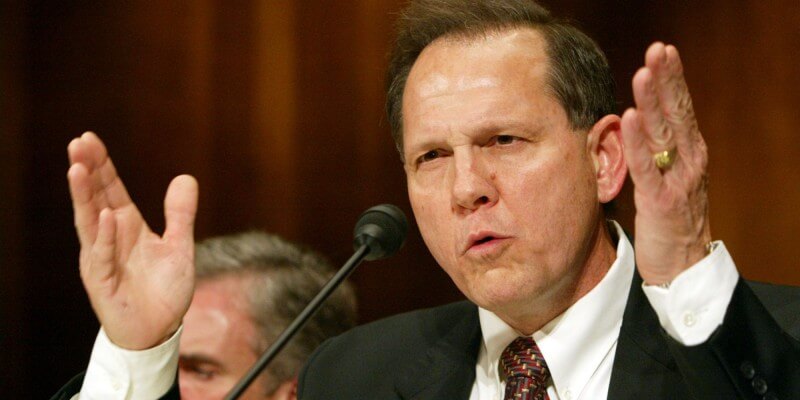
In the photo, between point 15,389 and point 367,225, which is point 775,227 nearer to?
point 367,225

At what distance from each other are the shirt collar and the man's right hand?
2.46ft

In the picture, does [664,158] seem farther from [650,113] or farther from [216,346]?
[216,346]

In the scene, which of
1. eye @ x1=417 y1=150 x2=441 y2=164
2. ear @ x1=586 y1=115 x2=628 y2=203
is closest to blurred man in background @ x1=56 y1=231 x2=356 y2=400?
eye @ x1=417 y1=150 x2=441 y2=164

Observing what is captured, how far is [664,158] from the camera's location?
1438 millimetres

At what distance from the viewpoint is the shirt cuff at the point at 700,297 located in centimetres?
146

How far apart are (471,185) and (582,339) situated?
15.8 inches

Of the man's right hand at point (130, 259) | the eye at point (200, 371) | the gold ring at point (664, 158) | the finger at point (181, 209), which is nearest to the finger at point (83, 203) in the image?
the man's right hand at point (130, 259)

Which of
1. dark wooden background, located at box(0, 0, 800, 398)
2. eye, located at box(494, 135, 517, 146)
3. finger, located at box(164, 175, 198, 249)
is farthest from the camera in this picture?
dark wooden background, located at box(0, 0, 800, 398)

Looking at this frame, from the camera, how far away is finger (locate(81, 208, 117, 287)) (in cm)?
167

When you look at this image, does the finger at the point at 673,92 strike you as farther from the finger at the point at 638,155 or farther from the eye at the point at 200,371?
the eye at the point at 200,371

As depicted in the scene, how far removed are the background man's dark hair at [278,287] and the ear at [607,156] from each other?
0.95 meters

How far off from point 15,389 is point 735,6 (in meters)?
2.37

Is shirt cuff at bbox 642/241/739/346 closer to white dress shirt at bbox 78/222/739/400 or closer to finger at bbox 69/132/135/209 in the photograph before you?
white dress shirt at bbox 78/222/739/400

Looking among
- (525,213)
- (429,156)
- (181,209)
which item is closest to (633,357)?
(525,213)
